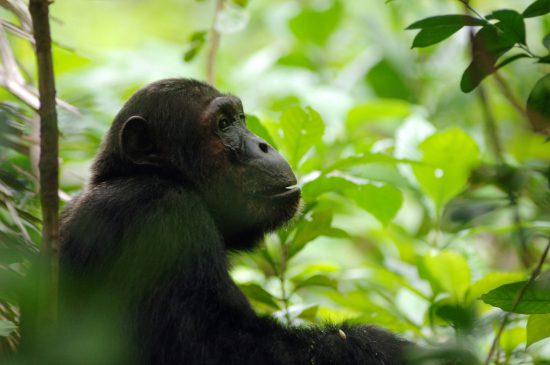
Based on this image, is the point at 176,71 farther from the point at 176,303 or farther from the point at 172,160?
the point at 176,303

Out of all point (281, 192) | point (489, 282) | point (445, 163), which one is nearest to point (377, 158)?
point (281, 192)

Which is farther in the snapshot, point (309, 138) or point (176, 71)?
point (176, 71)

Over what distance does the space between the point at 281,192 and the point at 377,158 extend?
0.52 meters

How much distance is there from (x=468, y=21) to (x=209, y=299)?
157cm

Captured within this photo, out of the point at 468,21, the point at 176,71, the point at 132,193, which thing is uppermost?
the point at 176,71

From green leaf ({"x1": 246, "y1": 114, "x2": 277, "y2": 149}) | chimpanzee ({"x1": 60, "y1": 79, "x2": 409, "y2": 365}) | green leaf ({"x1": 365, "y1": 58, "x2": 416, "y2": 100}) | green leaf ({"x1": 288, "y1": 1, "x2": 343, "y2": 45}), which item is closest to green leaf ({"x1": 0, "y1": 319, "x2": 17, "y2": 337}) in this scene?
chimpanzee ({"x1": 60, "y1": 79, "x2": 409, "y2": 365})

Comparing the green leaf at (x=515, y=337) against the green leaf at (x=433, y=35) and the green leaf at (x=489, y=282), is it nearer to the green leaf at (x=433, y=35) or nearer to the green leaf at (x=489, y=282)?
the green leaf at (x=489, y=282)

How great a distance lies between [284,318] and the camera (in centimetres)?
370

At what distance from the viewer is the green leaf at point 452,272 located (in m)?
3.76

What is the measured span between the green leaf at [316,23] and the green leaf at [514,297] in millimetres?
6341

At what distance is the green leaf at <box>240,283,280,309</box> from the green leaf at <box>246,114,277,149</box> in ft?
2.85

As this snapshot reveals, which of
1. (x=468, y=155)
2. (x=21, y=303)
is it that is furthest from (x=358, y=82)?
(x=21, y=303)

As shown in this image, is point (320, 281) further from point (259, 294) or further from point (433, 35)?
point (433, 35)

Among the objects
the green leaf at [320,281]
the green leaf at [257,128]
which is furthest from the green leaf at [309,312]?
the green leaf at [257,128]
